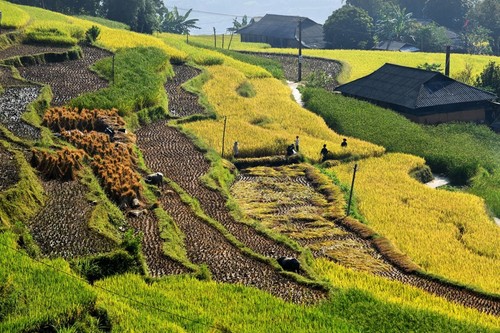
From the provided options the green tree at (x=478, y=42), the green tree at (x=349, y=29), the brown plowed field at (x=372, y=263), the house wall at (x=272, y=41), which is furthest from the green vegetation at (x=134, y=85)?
the green tree at (x=478, y=42)

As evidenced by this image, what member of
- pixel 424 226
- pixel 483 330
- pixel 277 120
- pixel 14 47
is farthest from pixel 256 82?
pixel 483 330

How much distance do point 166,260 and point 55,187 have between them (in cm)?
545

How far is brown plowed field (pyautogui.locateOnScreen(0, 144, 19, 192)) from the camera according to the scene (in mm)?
21953

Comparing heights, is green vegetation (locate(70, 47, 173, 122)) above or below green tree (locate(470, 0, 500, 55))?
below

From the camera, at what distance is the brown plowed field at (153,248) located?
19.8 m

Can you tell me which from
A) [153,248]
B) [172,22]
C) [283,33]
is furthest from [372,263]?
[172,22]

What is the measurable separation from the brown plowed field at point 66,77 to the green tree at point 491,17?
7507 centimetres

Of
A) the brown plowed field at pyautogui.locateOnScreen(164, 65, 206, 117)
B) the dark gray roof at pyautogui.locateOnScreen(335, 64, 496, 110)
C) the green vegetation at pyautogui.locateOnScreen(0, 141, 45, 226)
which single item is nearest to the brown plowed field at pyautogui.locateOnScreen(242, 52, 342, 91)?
the dark gray roof at pyautogui.locateOnScreen(335, 64, 496, 110)

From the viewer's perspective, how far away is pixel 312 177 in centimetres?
3262

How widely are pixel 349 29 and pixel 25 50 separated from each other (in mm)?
54922

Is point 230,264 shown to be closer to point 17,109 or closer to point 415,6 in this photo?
point 17,109

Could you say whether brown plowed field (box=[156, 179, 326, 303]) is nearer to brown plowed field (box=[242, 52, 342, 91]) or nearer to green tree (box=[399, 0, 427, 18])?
brown plowed field (box=[242, 52, 342, 91])

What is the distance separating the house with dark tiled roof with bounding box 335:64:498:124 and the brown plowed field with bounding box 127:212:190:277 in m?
28.5

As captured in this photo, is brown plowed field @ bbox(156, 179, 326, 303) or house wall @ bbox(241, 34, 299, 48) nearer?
brown plowed field @ bbox(156, 179, 326, 303)
